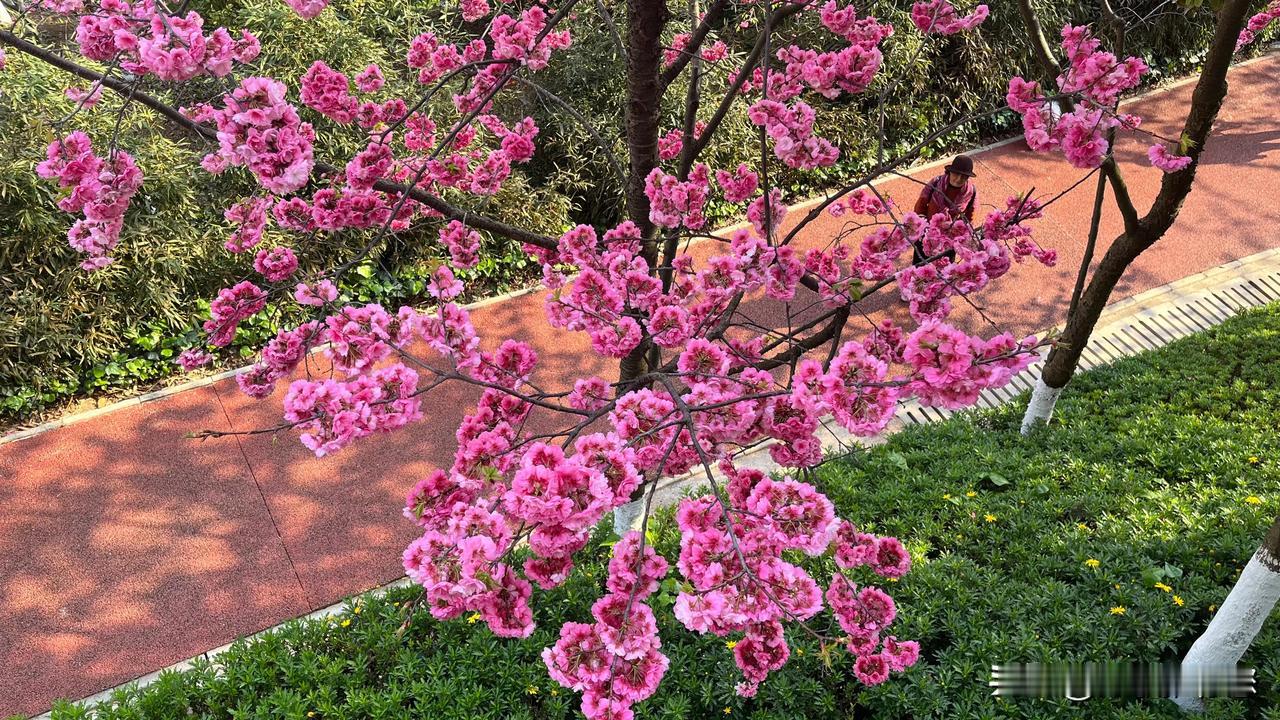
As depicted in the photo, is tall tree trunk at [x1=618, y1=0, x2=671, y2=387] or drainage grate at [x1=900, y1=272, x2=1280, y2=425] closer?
tall tree trunk at [x1=618, y1=0, x2=671, y2=387]

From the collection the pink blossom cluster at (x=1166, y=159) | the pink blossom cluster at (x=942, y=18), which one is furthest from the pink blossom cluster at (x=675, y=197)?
the pink blossom cluster at (x=1166, y=159)

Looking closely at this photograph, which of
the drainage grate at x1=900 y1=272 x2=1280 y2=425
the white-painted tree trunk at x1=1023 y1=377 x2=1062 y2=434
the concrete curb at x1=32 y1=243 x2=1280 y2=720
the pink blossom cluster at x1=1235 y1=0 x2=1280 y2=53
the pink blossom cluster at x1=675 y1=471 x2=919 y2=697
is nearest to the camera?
the pink blossom cluster at x1=675 y1=471 x2=919 y2=697

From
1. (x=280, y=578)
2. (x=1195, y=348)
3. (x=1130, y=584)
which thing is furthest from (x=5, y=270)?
(x=1195, y=348)

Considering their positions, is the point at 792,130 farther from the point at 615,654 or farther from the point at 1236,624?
the point at 1236,624

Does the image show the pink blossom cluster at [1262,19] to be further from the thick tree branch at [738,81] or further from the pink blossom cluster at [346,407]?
the pink blossom cluster at [346,407]

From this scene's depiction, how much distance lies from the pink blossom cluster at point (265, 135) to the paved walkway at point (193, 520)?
8.33 ft

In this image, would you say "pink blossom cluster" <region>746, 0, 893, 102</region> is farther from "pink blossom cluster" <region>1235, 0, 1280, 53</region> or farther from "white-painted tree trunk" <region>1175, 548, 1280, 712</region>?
"pink blossom cluster" <region>1235, 0, 1280, 53</region>

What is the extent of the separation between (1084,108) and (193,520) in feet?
15.3

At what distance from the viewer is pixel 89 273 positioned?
17.6ft

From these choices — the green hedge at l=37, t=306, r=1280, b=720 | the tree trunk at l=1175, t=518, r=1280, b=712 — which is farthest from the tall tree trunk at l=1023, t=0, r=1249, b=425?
the tree trunk at l=1175, t=518, r=1280, b=712

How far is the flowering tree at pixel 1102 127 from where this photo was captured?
115 inches

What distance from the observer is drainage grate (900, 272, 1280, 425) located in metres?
5.51

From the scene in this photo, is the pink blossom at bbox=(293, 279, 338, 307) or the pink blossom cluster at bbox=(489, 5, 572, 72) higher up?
the pink blossom cluster at bbox=(489, 5, 572, 72)

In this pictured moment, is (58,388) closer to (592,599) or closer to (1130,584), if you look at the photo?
(592,599)
